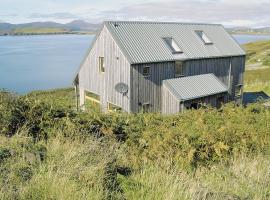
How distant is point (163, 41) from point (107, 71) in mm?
5504

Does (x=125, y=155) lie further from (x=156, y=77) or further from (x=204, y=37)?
(x=204, y=37)

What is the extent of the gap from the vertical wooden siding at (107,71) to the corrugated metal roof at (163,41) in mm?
891

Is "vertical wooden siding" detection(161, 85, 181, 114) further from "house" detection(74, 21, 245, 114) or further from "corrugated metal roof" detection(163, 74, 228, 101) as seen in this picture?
"corrugated metal roof" detection(163, 74, 228, 101)

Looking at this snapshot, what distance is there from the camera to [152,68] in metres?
26.2

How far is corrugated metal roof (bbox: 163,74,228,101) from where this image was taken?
26734mm

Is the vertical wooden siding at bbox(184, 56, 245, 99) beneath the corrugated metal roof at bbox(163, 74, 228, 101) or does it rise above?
above

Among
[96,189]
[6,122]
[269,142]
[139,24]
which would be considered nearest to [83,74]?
[139,24]

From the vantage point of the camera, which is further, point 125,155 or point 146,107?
point 146,107

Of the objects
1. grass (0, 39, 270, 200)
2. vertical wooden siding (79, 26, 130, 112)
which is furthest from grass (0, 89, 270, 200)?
vertical wooden siding (79, 26, 130, 112)

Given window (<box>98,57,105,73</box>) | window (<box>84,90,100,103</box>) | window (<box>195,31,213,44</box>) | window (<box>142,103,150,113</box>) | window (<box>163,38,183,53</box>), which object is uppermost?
window (<box>195,31,213,44</box>)

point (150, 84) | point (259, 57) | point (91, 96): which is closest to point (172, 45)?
point (150, 84)

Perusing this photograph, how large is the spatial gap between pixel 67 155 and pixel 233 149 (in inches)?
158

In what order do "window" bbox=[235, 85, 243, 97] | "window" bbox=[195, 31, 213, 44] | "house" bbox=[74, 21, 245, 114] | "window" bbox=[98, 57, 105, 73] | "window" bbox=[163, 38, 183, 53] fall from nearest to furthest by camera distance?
1. "house" bbox=[74, 21, 245, 114]
2. "window" bbox=[98, 57, 105, 73]
3. "window" bbox=[163, 38, 183, 53]
4. "window" bbox=[195, 31, 213, 44]
5. "window" bbox=[235, 85, 243, 97]

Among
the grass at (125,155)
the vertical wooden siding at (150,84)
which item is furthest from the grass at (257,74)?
the grass at (125,155)
